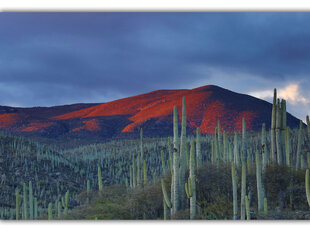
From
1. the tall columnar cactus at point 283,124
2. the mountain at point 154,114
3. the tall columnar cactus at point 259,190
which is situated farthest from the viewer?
the mountain at point 154,114

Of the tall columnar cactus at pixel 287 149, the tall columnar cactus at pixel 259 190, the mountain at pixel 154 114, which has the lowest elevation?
the tall columnar cactus at pixel 259 190

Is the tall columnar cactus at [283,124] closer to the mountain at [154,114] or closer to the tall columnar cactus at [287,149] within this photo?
the tall columnar cactus at [287,149]

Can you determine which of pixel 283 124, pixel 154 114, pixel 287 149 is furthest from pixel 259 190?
pixel 154 114

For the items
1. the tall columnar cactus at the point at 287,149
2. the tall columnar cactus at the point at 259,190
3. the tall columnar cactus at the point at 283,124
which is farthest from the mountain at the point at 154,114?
the tall columnar cactus at the point at 259,190

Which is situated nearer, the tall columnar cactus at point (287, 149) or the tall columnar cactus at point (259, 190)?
the tall columnar cactus at point (259, 190)

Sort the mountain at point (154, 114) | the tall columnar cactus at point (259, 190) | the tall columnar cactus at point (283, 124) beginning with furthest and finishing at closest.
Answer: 1. the mountain at point (154, 114)
2. the tall columnar cactus at point (283, 124)
3. the tall columnar cactus at point (259, 190)

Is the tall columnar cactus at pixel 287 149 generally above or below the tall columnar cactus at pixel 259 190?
above

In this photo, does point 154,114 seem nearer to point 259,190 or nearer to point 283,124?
point 283,124

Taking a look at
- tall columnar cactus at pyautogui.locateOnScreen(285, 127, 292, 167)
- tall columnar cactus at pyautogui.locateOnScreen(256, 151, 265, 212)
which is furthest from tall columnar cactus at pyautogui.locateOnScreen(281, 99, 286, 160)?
tall columnar cactus at pyautogui.locateOnScreen(256, 151, 265, 212)
